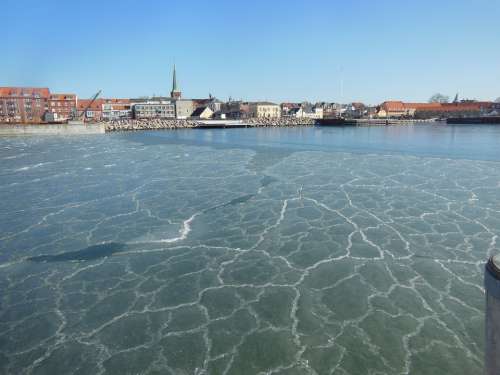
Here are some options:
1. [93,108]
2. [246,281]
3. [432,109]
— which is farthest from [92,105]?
[246,281]

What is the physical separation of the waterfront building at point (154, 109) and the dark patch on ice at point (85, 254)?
469 ft

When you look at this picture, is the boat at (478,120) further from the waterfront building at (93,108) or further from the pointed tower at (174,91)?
the waterfront building at (93,108)

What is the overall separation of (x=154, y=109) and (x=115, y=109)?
18.5m

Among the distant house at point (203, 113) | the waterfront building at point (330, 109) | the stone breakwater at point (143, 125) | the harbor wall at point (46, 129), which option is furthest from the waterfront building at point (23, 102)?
the waterfront building at point (330, 109)

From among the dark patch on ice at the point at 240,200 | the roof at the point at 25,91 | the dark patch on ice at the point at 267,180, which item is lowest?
the dark patch on ice at the point at 240,200

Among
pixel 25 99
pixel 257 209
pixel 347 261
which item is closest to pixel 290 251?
pixel 347 261

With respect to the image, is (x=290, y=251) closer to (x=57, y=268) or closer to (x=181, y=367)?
(x=181, y=367)

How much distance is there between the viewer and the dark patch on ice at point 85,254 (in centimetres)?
1078

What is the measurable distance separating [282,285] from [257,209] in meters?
6.99

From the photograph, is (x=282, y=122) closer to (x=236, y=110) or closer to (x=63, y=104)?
(x=236, y=110)

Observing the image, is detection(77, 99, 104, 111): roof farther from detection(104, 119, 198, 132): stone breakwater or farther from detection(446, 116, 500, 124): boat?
detection(446, 116, 500, 124): boat

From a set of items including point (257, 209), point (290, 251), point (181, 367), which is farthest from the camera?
point (257, 209)

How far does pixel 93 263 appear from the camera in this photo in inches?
411

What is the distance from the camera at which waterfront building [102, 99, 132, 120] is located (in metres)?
150
